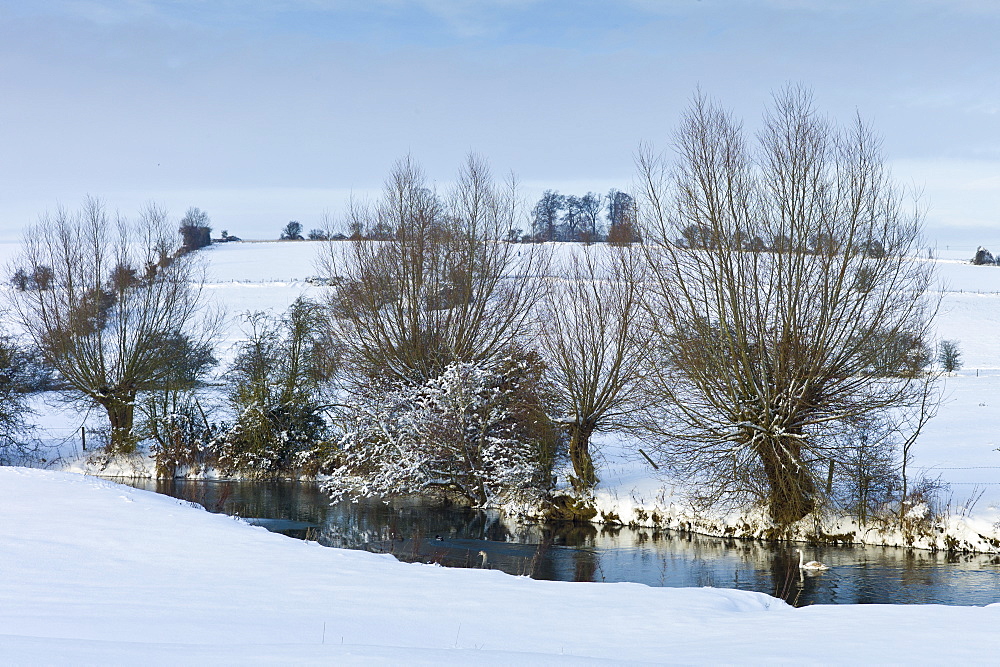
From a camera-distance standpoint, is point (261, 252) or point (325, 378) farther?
point (261, 252)

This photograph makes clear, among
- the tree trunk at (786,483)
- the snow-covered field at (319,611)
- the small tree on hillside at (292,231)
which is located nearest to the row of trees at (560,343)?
the tree trunk at (786,483)

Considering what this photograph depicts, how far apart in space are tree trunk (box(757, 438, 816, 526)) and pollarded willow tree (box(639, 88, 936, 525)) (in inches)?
1.2

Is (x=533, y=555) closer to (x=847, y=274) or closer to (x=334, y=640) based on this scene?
(x=847, y=274)

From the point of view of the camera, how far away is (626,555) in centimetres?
1811

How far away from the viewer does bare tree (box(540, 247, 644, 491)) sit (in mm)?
23141

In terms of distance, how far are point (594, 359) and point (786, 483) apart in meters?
6.37

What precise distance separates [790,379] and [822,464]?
219cm

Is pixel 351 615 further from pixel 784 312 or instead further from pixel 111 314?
pixel 111 314

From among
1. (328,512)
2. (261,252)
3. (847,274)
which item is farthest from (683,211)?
(261,252)

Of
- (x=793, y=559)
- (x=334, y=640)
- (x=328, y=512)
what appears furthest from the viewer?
(x=328, y=512)

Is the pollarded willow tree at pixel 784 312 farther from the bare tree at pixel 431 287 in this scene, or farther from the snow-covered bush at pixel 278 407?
the snow-covered bush at pixel 278 407

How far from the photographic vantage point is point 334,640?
7.06 m

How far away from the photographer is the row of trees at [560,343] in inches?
747

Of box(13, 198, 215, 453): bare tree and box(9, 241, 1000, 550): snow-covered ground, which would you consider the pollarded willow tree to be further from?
box(13, 198, 215, 453): bare tree
